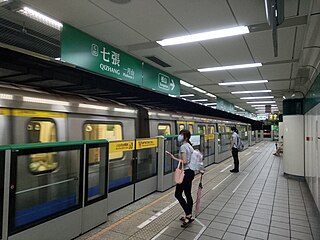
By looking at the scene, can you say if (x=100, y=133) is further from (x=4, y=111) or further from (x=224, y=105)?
(x=224, y=105)

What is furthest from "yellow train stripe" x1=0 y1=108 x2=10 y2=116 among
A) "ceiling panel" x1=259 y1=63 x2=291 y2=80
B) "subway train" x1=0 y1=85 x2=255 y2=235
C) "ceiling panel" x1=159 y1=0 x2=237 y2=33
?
"ceiling panel" x1=259 y1=63 x2=291 y2=80

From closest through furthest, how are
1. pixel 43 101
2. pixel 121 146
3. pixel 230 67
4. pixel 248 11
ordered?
1. pixel 248 11
2. pixel 43 101
3. pixel 121 146
4. pixel 230 67

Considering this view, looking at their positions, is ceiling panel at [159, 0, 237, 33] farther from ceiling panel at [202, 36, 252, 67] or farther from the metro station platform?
the metro station platform

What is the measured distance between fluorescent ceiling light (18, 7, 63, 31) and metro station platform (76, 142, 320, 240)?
10.3 ft

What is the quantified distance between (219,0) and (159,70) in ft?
10.6

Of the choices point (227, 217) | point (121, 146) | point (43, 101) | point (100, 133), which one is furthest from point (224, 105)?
point (43, 101)

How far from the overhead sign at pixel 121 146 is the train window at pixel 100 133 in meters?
0.34

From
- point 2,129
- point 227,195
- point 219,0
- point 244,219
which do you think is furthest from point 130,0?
point 227,195

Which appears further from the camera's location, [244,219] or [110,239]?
[244,219]

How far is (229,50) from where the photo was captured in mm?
4422

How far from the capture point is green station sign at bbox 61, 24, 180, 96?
3.42 meters

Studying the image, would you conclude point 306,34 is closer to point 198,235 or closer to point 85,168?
point 198,235

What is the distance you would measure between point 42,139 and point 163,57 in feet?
9.27

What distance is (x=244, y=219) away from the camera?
4.23 meters
